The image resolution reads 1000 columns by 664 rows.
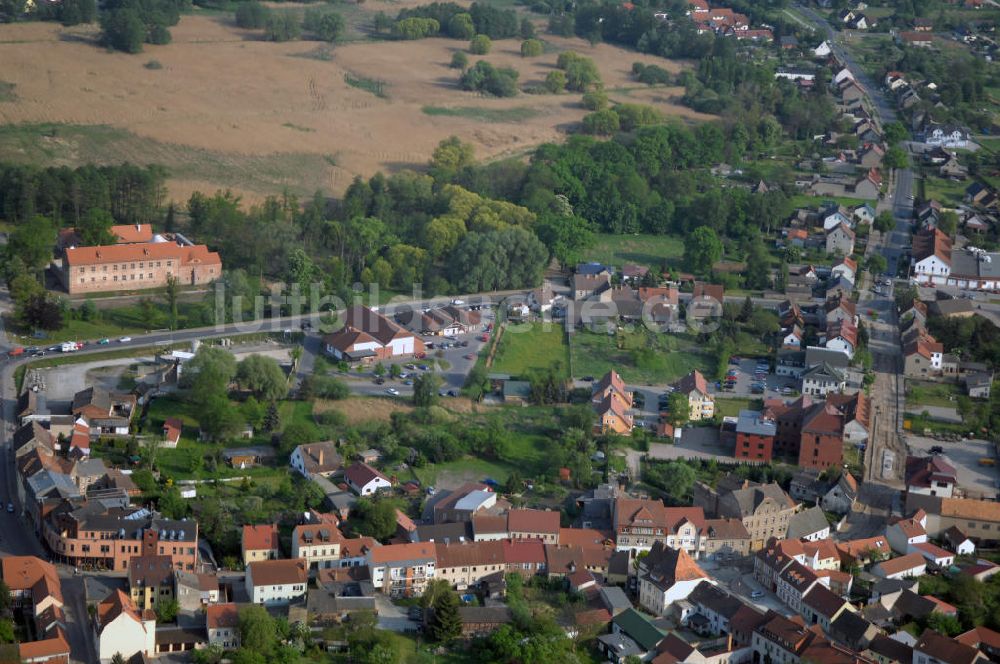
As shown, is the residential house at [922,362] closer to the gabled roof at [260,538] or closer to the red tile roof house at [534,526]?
the red tile roof house at [534,526]

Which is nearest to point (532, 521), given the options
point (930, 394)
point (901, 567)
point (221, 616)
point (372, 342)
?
point (221, 616)

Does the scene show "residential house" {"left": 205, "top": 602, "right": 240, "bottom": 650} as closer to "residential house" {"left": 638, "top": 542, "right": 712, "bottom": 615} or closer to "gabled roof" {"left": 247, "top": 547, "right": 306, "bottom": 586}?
"gabled roof" {"left": 247, "top": 547, "right": 306, "bottom": 586}

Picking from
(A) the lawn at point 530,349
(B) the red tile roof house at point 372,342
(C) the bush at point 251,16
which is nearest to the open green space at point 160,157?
(B) the red tile roof house at point 372,342

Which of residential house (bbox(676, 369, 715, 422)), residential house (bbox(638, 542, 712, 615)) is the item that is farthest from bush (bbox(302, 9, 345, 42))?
residential house (bbox(638, 542, 712, 615))

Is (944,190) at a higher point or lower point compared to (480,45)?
lower

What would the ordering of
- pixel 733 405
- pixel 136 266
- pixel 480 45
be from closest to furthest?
pixel 733 405, pixel 136 266, pixel 480 45

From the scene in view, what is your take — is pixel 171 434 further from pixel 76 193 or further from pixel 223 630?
pixel 76 193

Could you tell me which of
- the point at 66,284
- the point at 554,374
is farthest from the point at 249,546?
the point at 66,284
